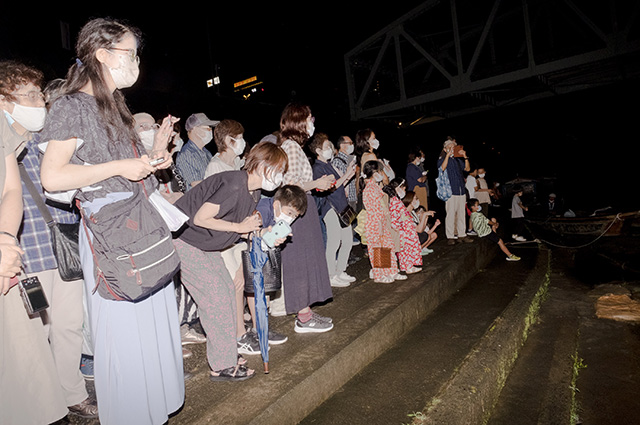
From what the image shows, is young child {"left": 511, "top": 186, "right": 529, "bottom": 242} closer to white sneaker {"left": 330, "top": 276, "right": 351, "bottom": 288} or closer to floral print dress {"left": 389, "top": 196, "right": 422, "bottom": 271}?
floral print dress {"left": 389, "top": 196, "right": 422, "bottom": 271}

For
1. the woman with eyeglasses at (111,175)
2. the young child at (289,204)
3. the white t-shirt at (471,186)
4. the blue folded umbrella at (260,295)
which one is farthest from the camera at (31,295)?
the white t-shirt at (471,186)

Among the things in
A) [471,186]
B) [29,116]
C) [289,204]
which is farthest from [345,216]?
[471,186]

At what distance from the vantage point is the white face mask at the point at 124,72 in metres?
1.66

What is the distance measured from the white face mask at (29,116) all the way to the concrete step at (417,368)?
2430 mm

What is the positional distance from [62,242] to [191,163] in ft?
6.55

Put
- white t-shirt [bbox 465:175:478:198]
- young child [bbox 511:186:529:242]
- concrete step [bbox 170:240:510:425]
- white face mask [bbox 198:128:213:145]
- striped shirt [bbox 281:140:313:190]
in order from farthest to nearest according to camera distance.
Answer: young child [bbox 511:186:529:242], white t-shirt [bbox 465:175:478:198], white face mask [bbox 198:128:213:145], striped shirt [bbox 281:140:313:190], concrete step [bbox 170:240:510:425]

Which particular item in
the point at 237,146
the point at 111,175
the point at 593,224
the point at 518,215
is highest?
the point at 237,146

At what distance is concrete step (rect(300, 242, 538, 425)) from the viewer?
2.79 m

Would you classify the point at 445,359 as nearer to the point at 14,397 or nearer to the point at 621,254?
the point at 14,397

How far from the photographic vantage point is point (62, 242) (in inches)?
75.4

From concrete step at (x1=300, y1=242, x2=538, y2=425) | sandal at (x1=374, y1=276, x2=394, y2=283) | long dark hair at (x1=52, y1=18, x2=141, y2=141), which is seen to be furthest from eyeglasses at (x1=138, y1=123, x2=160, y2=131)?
sandal at (x1=374, y1=276, x2=394, y2=283)

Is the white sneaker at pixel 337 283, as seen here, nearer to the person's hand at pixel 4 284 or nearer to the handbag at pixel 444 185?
the person's hand at pixel 4 284

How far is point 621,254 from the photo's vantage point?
9.20 metres

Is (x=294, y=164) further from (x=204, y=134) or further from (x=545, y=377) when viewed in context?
(x=545, y=377)
